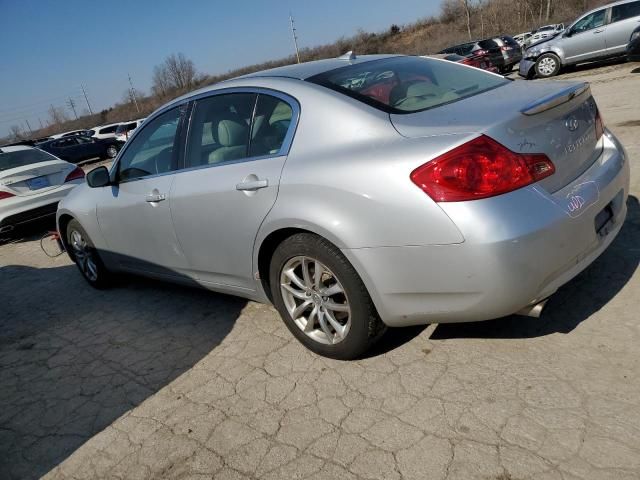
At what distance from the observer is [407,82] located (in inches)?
121

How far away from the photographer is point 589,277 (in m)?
3.26

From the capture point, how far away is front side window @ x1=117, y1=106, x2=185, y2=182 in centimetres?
374

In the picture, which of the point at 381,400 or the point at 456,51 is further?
the point at 456,51

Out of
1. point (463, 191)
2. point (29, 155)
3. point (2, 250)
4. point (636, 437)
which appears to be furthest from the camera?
point (29, 155)

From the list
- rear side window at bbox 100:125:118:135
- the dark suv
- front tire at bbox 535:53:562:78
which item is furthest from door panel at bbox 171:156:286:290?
rear side window at bbox 100:125:118:135

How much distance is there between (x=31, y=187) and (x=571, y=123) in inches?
301

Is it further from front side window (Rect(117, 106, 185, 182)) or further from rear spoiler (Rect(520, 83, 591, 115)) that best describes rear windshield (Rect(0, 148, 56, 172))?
rear spoiler (Rect(520, 83, 591, 115))

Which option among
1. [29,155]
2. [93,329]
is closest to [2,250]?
[29,155]

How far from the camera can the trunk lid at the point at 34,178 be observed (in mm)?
7699

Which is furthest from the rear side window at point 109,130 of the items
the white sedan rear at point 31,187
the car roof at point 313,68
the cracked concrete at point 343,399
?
the car roof at point 313,68

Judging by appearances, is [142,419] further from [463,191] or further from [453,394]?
[463,191]

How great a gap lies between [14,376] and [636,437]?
3740 mm

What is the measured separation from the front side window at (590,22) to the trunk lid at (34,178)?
45.5 ft

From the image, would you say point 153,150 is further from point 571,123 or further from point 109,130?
point 109,130
